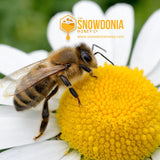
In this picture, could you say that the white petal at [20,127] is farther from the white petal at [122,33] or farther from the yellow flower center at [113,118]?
the white petal at [122,33]

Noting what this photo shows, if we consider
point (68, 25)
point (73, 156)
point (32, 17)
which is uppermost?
point (68, 25)

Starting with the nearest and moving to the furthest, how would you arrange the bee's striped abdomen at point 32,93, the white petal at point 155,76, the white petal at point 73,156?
the bee's striped abdomen at point 32,93
the white petal at point 73,156
the white petal at point 155,76

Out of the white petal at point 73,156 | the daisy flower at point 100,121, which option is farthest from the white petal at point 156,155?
the white petal at point 73,156

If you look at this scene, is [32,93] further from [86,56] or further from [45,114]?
[86,56]

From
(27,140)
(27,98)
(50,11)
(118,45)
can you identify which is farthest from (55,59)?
(50,11)

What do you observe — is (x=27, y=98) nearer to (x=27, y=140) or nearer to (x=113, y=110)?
(x=27, y=140)

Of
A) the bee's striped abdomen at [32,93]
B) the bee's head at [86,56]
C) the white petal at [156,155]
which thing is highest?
the bee's head at [86,56]

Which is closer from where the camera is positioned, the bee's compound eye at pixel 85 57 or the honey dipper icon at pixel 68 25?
the bee's compound eye at pixel 85 57

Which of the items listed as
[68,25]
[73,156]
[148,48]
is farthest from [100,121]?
[68,25]
